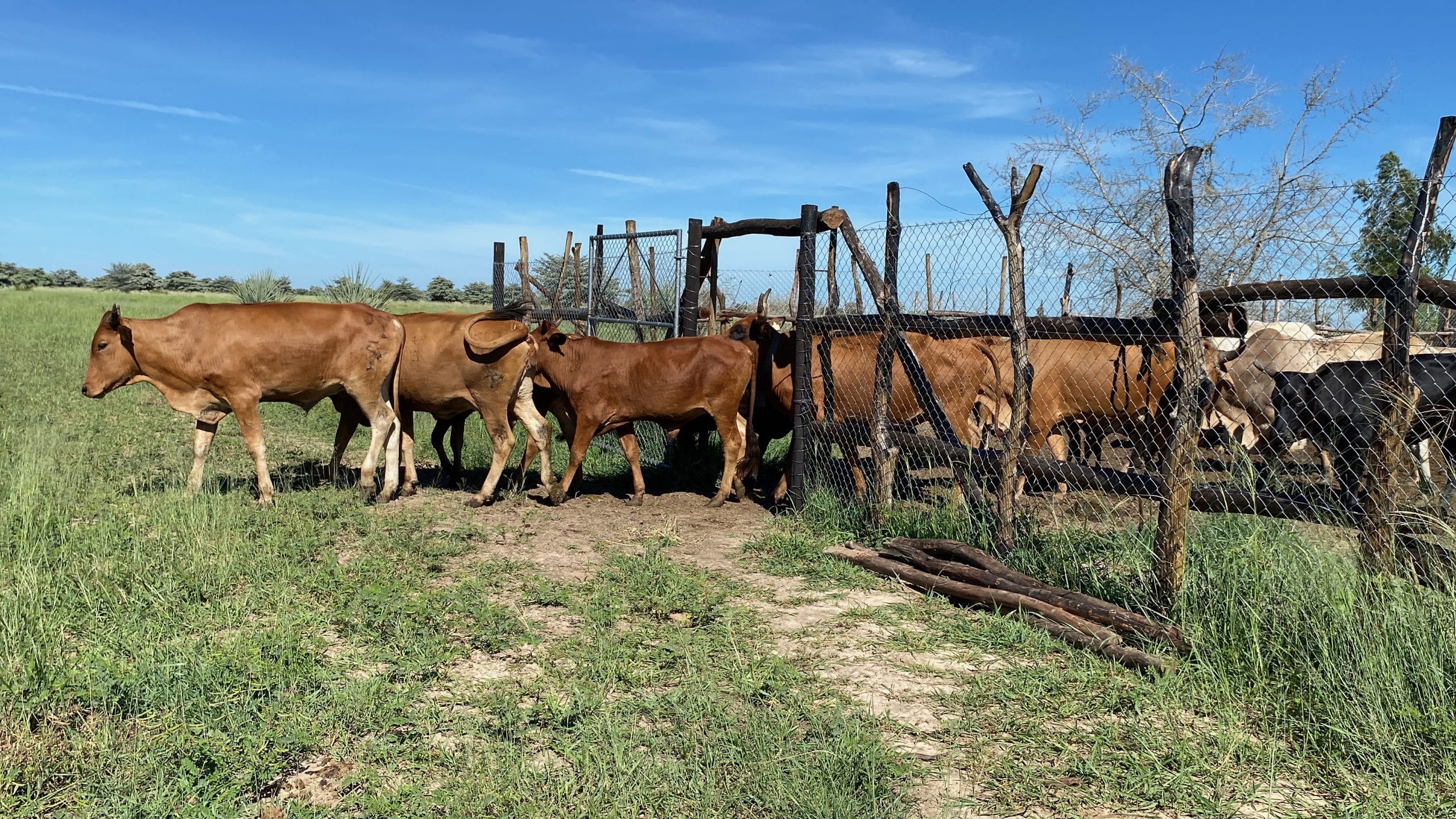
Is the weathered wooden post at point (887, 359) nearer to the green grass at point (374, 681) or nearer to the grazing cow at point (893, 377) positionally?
the grazing cow at point (893, 377)

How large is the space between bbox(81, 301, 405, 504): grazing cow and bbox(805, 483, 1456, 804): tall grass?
596 cm

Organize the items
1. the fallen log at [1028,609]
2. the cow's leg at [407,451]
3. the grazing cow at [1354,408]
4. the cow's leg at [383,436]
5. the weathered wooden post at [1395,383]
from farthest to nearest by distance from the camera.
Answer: the cow's leg at [407,451]
the cow's leg at [383,436]
the grazing cow at [1354,408]
the fallen log at [1028,609]
the weathered wooden post at [1395,383]

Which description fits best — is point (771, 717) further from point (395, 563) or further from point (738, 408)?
point (738, 408)

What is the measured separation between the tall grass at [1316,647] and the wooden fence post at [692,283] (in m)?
5.15

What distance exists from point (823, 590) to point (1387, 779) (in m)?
3.19

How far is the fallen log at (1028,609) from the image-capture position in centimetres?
461

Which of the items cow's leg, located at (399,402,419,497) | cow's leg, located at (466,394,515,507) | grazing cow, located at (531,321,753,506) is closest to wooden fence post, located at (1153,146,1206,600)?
grazing cow, located at (531,321,753,506)

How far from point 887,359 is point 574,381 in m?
3.13

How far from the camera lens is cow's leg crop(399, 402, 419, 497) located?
8852mm

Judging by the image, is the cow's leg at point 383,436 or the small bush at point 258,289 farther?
the small bush at point 258,289

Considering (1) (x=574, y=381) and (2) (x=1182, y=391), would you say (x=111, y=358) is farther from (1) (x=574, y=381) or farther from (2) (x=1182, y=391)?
(2) (x=1182, y=391)

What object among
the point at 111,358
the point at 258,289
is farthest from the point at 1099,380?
the point at 258,289

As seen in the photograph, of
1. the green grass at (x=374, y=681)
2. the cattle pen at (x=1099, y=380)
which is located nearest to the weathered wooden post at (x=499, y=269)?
the cattle pen at (x=1099, y=380)

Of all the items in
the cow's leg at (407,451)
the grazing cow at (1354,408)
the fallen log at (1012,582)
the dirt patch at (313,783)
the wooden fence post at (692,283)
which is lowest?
the dirt patch at (313,783)
